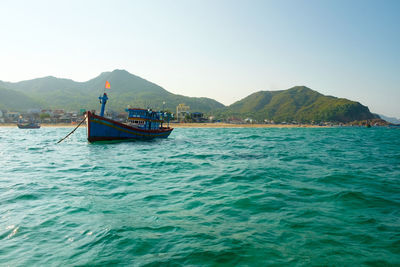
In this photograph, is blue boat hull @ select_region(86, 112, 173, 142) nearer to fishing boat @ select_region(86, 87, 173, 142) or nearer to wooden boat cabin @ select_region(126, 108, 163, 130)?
fishing boat @ select_region(86, 87, 173, 142)

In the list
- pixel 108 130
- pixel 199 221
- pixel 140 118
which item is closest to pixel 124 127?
pixel 108 130

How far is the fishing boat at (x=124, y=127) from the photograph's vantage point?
1199 inches

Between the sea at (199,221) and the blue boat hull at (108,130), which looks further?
the blue boat hull at (108,130)

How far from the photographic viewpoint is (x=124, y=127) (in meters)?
33.1

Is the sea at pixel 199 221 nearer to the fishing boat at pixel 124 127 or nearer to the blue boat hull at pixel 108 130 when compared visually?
the blue boat hull at pixel 108 130

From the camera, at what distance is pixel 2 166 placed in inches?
555

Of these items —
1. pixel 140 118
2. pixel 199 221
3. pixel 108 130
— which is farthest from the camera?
pixel 140 118

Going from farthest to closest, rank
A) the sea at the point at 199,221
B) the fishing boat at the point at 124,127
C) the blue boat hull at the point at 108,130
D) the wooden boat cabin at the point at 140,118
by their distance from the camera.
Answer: the wooden boat cabin at the point at 140,118
the fishing boat at the point at 124,127
the blue boat hull at the point at 108,130
the sea at the point at 199,221

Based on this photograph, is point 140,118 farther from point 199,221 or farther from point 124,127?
point 199,221

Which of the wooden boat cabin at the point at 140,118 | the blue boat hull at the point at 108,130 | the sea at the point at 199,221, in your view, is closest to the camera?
the sea at the point at 199,221

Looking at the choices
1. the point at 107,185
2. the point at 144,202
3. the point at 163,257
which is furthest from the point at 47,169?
the point at 163,257

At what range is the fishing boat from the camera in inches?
1199

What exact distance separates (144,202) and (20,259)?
11.5 feet

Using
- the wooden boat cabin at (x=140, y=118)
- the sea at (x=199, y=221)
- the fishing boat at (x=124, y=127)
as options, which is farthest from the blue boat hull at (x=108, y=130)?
the sea at (x=199, y=221)
